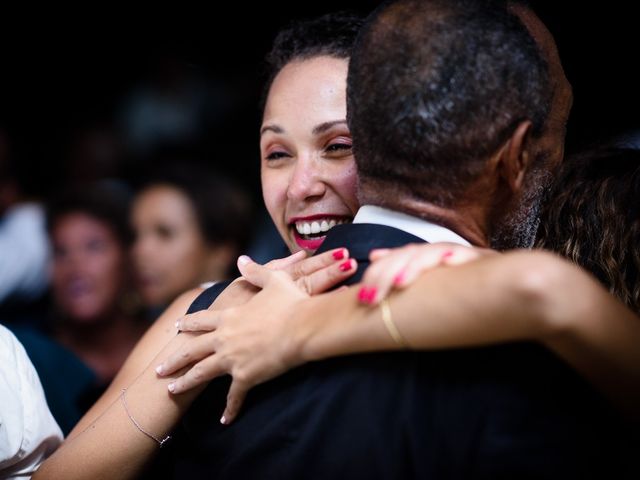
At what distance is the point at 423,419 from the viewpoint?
1136mm

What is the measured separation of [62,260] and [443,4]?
2.52 meters

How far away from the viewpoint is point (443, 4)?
4.08 ft

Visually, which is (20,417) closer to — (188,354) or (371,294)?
(188,354)

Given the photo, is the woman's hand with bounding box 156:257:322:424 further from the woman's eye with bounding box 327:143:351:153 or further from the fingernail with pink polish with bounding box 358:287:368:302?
the woman's eye with bounding box 327:143:351:153

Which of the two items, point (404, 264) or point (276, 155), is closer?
point (404, 264)

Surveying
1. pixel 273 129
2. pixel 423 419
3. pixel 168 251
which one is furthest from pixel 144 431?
pixel 168 251

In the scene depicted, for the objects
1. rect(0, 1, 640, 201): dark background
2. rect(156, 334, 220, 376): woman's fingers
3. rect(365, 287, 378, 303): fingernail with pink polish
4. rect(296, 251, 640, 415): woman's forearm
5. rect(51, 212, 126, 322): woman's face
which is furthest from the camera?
rect(0, 1, 640, 201): dark background

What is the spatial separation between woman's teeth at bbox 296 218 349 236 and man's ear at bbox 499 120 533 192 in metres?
0.51

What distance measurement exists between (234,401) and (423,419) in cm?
31

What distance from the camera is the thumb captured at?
128cm

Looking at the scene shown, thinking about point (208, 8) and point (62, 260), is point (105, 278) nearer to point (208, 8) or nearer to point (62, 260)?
point (62, 260)

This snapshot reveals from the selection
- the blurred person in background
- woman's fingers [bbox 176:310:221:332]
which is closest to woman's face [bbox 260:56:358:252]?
woman's fingers [bbox 176:310:221:332]

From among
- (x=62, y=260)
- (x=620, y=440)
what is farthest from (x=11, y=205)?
(x=620, y=440)

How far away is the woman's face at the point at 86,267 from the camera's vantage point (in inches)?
132
